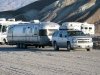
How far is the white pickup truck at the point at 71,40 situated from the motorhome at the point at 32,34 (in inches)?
81.0

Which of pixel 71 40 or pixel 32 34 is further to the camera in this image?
pixel 32 34

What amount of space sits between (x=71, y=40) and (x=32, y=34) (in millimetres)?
7007

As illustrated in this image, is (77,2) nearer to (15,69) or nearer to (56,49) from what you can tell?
(56,49)

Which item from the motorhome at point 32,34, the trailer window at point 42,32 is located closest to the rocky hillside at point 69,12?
the motorhome at point 32,34

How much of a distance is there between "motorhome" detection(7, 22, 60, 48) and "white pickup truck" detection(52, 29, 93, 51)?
206 centimetres

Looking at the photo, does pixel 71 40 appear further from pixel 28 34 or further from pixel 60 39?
pixel 28 34

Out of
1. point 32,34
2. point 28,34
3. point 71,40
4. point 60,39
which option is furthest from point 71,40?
point 28,34

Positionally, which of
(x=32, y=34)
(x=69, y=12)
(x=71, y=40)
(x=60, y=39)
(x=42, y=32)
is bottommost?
(x=71, y=40)

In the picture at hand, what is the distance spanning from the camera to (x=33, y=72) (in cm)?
1750

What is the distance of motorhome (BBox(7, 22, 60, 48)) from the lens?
36.7m

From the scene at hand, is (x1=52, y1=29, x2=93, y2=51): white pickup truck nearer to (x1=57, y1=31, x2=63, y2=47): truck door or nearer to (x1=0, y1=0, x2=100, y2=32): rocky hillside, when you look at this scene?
(x1=57, y1=31, x2=63, y2=47): truck door

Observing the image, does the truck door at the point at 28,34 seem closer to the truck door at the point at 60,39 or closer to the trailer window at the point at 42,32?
the trailer window at the point at 42,32

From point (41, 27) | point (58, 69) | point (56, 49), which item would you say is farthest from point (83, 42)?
point (58, 69)

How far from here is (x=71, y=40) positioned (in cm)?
3181
